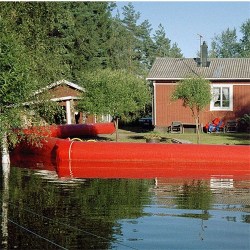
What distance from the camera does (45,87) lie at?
74.0 feet

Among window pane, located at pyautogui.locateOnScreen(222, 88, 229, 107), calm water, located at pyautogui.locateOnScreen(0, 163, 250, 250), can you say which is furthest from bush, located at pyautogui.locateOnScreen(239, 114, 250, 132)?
calm water, located at pyautogui.locateOnScreen(0, 163, 250, 250)

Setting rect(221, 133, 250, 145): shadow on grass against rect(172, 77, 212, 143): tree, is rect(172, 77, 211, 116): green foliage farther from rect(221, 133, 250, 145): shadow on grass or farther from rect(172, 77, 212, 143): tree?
rect(221, 133, 250, 145): shadow on grass

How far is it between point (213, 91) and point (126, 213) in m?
25.9

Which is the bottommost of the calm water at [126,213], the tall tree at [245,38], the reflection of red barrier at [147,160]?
the calm water at [126,213]

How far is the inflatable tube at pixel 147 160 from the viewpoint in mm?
21438

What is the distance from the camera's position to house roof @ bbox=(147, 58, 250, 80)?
38.8 meters

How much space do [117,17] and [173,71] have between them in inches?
2422

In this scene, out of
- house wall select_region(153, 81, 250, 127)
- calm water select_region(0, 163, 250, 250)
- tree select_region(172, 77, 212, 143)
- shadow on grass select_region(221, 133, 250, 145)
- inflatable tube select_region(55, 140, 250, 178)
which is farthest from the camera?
house wall select_region(153, 81, 250, 127)

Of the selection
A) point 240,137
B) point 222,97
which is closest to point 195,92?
point 240,137

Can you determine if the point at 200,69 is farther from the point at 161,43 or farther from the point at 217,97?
the point at 161,43

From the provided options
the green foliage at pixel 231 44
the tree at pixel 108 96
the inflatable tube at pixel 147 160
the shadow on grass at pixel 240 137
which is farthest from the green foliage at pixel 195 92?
the green foliage at pixel 231 44

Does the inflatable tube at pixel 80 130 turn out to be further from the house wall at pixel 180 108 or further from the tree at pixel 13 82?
the tree at pixel 13 82

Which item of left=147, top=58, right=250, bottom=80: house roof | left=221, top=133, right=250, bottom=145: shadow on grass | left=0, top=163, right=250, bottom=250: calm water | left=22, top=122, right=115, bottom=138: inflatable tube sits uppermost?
left=147, top=58, right=250, bottom=80: house roof

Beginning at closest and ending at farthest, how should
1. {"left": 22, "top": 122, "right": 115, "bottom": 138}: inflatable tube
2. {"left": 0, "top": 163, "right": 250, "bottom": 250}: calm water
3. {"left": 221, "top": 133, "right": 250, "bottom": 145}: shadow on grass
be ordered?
{"left": 0, "top": 163, "right": 250, "bottom": 250}: calm water < {"left": 221, "top": 133, "right": 250, "bottom": 145}: shadow on grass < {"left": 22, "top": 122, "right": 115, "bottom": 138}: inflatable tube
